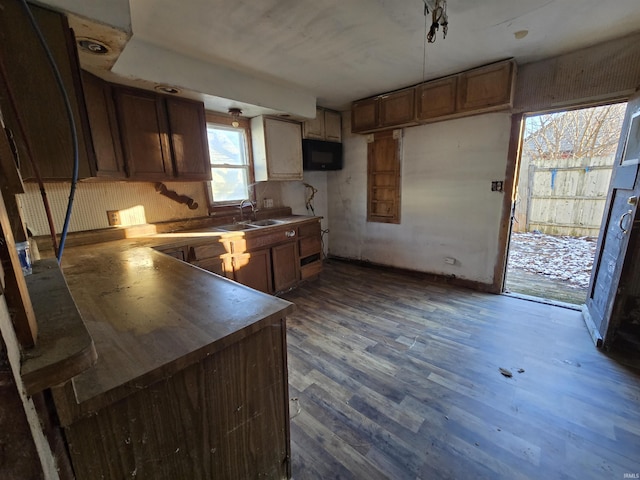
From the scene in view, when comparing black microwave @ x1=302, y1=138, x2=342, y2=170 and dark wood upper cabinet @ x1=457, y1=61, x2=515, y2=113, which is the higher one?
dark wood upper cabinet @ x1=457, y1=61, x2=515, y2=113

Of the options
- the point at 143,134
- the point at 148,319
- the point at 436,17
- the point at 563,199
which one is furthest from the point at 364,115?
the point at 563,199

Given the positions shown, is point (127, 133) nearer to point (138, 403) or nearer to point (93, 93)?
point (93, 93)

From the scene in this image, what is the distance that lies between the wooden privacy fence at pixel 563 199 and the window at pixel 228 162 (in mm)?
5467

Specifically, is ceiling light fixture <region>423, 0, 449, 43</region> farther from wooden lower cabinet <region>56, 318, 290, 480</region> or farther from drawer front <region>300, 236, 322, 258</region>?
drawer front <region>300, 236, 322, 258</region>

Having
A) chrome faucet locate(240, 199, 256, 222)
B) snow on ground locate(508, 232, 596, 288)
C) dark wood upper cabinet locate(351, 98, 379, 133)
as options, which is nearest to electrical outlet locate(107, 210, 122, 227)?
chrome faucet locate(240, 199, 256, 222)

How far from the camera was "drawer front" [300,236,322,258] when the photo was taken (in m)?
3.39

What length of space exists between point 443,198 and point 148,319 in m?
3.35

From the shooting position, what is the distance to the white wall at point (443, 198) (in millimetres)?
2986

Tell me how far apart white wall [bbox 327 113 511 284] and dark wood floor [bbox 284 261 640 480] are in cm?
82

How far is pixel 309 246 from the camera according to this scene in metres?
3.49

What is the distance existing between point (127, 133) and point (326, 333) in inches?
93.1

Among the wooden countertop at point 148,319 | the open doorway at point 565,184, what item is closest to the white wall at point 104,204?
the wooden countertop at point 148,319

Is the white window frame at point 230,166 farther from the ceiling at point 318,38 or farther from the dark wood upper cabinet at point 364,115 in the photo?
the dark wood upper cabinet at point 364,115

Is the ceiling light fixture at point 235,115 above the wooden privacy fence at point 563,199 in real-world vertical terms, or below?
above
